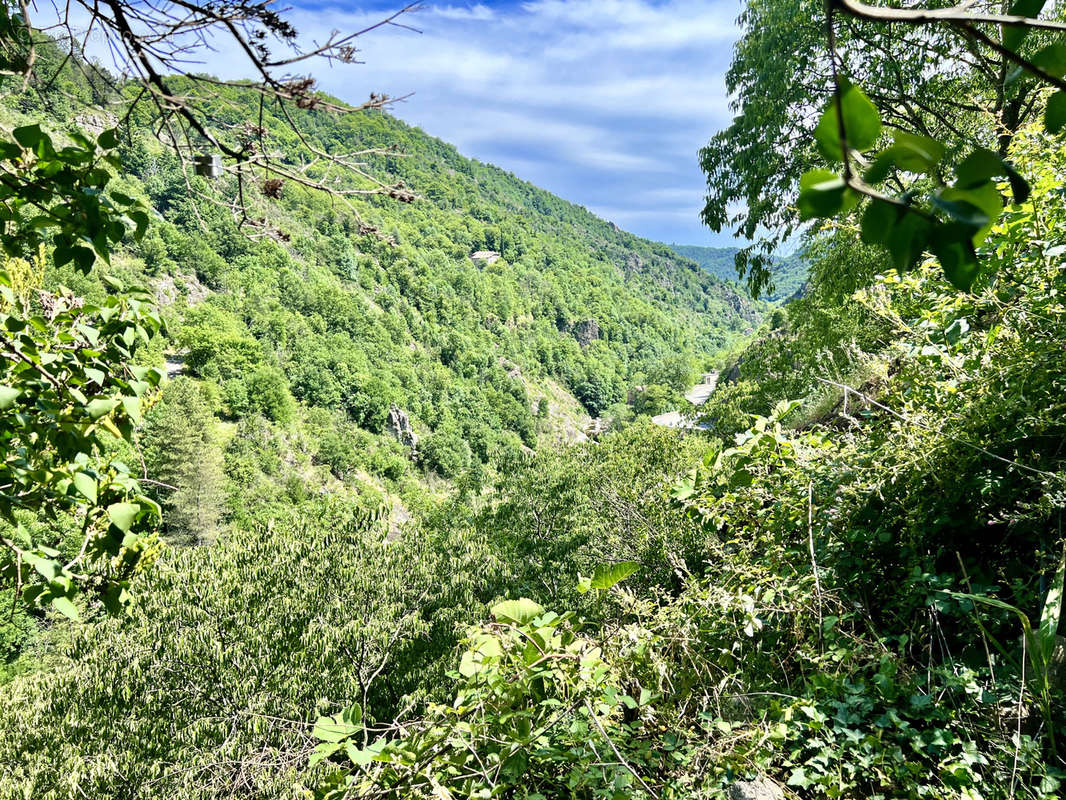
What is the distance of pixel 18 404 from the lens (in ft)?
5.60

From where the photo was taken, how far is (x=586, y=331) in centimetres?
12231

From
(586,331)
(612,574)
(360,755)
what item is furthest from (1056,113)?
(586,331)

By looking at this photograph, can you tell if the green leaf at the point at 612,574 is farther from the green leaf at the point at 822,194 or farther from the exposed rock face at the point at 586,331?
the exposed rock face at the point at 586,331

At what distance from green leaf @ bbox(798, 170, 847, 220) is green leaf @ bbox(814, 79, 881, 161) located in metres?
0.02

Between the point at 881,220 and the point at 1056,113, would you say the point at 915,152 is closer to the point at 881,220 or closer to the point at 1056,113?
the point at 881,220

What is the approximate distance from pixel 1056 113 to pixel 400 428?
75935 millimetres

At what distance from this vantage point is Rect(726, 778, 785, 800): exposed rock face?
5.74ft

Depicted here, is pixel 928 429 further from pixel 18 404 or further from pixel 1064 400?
pixel 18 404

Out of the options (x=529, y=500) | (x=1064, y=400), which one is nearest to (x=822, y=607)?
(x=1064, y=400)

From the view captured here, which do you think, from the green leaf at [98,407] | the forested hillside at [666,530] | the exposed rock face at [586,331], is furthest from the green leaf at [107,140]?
the exposed rock face at [586,331]

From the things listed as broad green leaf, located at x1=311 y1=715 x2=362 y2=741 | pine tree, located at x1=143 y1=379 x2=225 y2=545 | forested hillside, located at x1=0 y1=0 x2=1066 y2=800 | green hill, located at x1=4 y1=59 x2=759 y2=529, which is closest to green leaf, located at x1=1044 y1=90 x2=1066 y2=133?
forested hillside, located at x1=0 y1=0 x2=1066 y2=800

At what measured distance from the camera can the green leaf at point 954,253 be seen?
472 millimetres

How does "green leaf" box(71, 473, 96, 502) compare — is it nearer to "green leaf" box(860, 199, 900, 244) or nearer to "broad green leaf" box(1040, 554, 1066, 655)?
"green leaf" box(860, 199, 900, 244)

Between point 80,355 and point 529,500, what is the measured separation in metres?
16.0
